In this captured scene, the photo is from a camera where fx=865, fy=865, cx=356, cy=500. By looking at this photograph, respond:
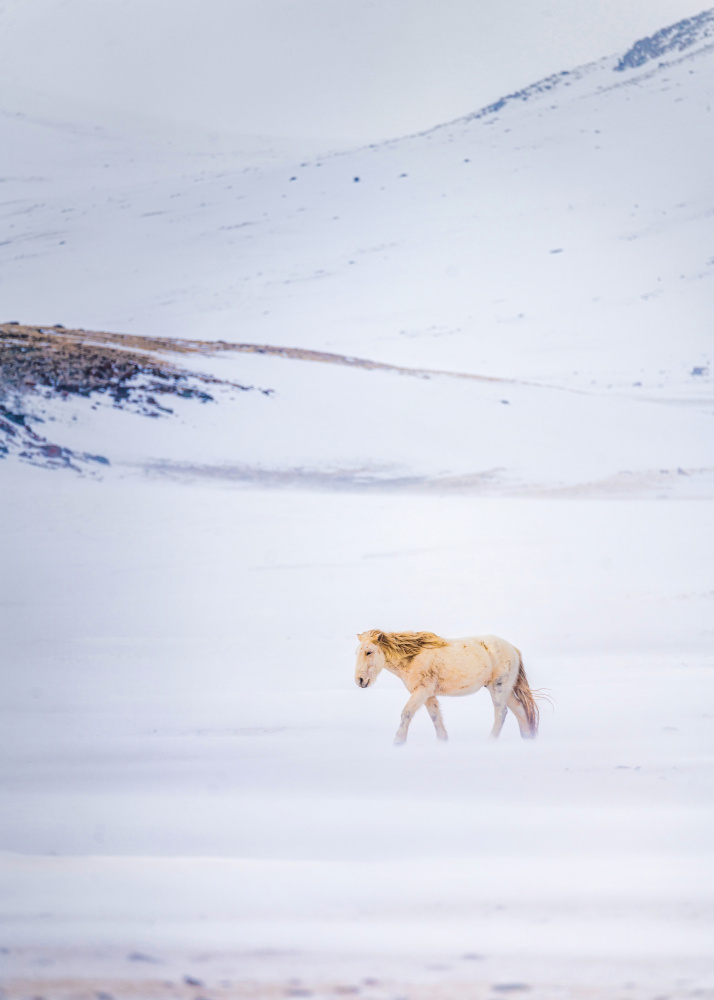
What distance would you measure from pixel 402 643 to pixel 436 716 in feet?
0.59

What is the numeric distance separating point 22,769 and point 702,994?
1.34m

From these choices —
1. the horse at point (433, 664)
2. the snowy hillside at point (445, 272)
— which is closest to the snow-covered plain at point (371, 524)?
the snowy hillside at point (445, 272)

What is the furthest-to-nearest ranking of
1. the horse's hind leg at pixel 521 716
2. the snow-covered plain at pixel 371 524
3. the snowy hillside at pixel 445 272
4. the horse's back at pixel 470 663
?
the snowy hillside at pixel 445 272
the horse's hind leg at pixel 521 716
the horse's back at pixel 470 663
the snow-covered plain at pixel 371 524

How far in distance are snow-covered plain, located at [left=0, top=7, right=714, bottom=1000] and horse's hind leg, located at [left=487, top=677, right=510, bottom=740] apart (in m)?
0.05

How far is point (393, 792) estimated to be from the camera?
1.69 meters

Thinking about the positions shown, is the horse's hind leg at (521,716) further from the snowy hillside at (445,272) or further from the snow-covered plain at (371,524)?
the snowy hillside at (445,272)

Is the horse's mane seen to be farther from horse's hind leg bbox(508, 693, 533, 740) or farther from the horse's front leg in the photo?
horse's hind leg bbox(508, 693, 533, 740)

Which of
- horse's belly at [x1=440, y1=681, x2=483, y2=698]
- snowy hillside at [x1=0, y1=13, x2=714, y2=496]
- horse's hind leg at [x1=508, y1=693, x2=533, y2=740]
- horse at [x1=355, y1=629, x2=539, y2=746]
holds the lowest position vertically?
horse's hind leg at [x1=508, y1=693, x2=533, y2=740]

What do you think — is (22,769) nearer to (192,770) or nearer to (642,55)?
(192,770)

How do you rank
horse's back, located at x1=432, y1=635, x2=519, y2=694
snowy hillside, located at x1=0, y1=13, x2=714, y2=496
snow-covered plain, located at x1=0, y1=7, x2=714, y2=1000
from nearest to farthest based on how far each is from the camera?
snow-covered plain, located at x1=0, y1=7, x2=714, y2=1000
horse's back, located at x1=432, y1=635, x2=519, y2=694
snowy hillside, located at x1=0, y1=13, x2=714, y2=496

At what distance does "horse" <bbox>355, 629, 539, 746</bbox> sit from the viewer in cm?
167

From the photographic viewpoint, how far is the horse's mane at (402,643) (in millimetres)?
1682

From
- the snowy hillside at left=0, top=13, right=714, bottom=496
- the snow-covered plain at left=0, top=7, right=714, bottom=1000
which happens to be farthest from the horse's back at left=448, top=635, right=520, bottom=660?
the snowy hillside at left=0, top=13, right=714, bottom=496

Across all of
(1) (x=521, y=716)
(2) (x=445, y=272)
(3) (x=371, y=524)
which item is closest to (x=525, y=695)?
(1) (x=521, y=716)
